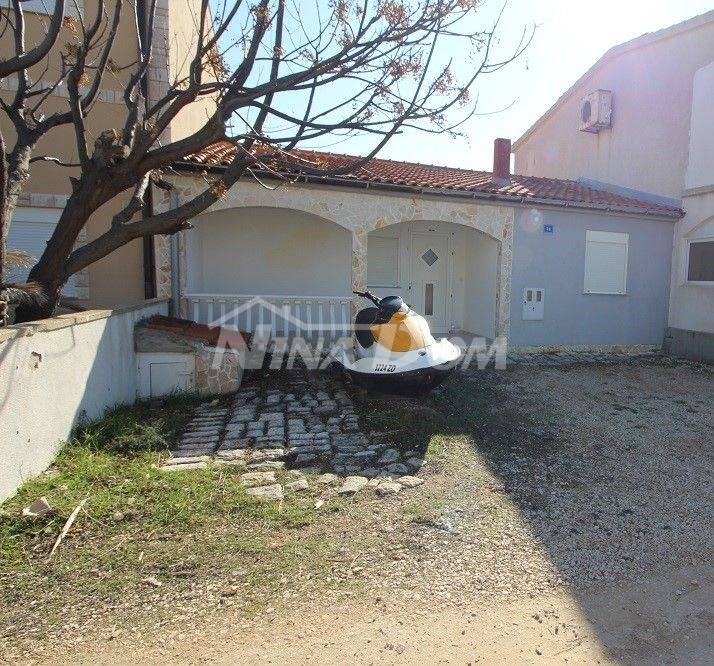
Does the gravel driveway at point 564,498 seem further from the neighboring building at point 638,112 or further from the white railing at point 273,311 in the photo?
the neighboring building at point 638,112

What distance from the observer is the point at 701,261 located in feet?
31.6

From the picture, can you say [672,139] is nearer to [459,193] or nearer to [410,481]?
[459,193]

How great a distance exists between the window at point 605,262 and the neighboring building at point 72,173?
8260mm

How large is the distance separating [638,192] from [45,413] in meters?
12.8

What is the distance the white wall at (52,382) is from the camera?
3045 millimetres

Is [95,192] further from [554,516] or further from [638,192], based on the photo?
[638,192]

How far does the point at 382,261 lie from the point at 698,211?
6694mm

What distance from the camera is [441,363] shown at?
5012 millimetres

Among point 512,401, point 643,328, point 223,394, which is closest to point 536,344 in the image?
point 643,328

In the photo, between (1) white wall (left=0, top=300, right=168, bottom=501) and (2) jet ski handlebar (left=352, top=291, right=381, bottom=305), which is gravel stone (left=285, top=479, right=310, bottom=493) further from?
(2) jet ski handlebar (left=352, top=291, right=381, bottom=305)

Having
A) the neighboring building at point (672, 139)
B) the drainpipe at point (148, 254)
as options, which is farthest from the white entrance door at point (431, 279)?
the drainpipe at point (148, 254)

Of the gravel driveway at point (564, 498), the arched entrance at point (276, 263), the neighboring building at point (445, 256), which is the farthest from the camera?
the arched entrance at point (276, 263)

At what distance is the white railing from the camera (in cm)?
747

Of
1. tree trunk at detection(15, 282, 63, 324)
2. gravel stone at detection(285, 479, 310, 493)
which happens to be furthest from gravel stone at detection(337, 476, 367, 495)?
tree trunk at detection(15, 282, 63, 324)
